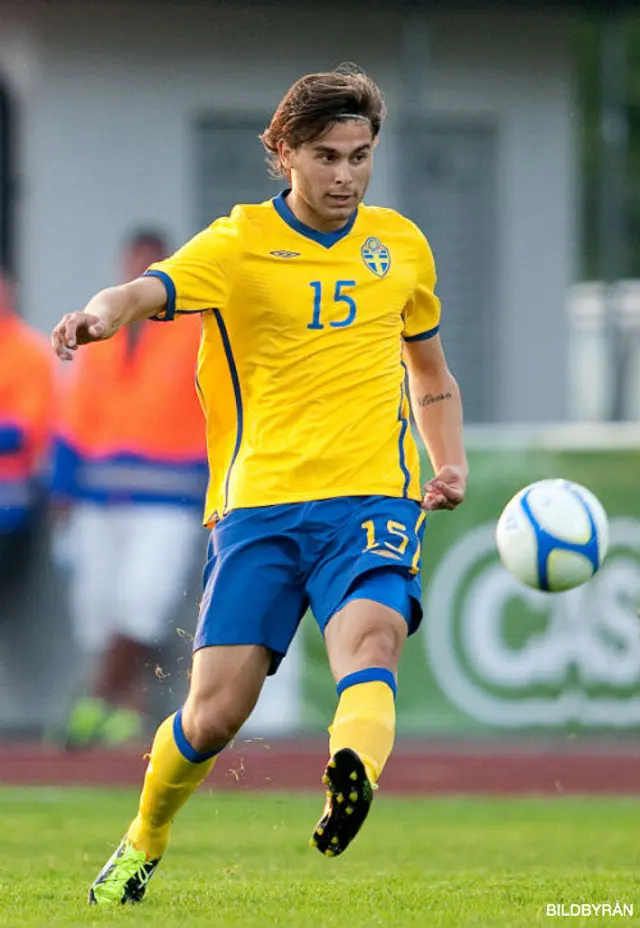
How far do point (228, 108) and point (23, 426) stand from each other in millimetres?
4137

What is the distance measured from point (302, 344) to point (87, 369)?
633 cm

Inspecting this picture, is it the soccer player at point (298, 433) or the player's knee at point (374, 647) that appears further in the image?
the soccer player at point (298, 433)

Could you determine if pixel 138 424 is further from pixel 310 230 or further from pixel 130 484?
pixel 310 230

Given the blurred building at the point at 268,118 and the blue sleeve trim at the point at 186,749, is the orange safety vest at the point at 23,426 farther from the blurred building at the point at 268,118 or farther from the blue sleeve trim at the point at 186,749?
the blue sleeve trim at the point at 186,749

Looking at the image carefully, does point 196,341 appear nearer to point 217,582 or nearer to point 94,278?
point 94,278

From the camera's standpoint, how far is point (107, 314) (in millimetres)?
5516

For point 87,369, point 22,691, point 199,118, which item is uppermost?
point 199,118

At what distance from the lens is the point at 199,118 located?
15625mm

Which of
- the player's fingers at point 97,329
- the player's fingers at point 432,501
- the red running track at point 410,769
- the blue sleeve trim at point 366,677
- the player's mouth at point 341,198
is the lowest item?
the red running track at point 410,769

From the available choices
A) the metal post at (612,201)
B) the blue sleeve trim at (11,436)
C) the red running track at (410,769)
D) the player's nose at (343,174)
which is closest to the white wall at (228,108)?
the metal post at (612,201)

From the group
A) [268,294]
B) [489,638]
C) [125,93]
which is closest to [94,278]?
[125,93]

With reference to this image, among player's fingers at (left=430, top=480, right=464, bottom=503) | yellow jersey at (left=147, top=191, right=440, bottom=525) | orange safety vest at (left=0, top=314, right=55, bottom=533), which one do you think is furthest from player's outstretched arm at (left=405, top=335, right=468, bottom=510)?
orange safety vest at (left=0, top=314, right=55, bottom=533)

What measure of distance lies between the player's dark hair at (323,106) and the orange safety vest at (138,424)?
6.09 meters

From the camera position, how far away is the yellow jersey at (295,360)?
597cm
